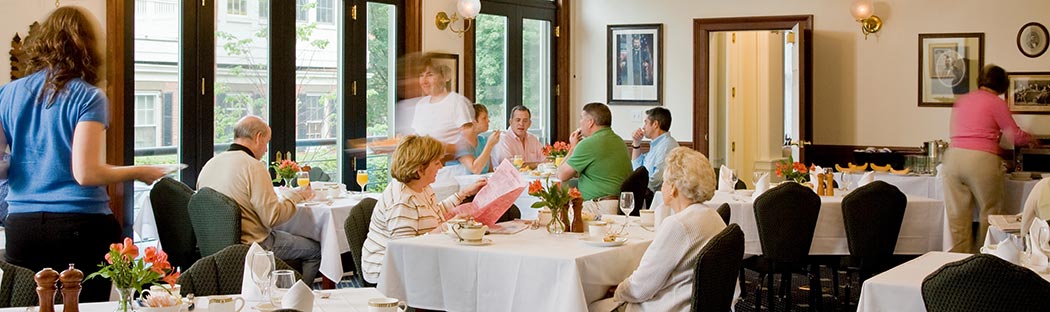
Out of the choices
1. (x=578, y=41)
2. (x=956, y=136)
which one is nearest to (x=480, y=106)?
(x=578, y=41)

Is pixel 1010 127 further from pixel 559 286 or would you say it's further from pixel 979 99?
pixel 559 286

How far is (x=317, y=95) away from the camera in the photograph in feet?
31.0

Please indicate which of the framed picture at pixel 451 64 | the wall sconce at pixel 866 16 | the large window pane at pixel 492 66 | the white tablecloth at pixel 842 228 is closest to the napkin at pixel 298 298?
the white tablecloth at pixel 842 228

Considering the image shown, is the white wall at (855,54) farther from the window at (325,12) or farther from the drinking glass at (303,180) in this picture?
the drinking glass at (303,180)

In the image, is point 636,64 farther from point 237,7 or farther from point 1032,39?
point 237,7

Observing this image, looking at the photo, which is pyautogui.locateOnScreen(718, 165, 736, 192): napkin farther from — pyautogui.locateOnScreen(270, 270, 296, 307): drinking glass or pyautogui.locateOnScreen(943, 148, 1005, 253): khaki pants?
pyautogui.locateOnScreen(270, 270, 296, 307): drinking glass

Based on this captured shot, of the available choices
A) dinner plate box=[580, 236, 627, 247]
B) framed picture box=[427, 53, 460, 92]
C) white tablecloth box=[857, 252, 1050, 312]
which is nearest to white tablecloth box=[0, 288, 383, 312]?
dinner plate box=[580, 236, 627, 247]

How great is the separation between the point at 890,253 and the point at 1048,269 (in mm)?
2273

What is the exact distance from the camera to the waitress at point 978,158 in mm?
8805

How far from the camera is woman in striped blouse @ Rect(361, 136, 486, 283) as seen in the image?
16.8 feet

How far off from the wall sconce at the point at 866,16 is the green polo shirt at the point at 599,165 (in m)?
4.40

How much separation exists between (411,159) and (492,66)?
6379 mm

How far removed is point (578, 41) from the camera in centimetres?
1260

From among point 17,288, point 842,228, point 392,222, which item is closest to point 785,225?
point 842,228
